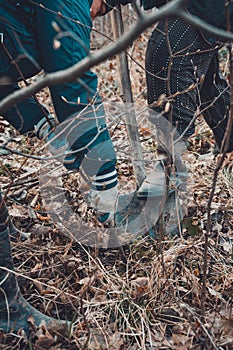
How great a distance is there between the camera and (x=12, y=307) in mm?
2010

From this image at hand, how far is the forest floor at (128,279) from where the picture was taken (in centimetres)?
202

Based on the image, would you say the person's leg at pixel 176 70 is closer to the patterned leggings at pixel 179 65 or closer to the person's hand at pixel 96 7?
the patterned leggings at pixel 179 65

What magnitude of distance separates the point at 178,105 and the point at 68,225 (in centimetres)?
91

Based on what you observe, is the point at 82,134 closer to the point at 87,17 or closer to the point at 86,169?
the point at 86,169

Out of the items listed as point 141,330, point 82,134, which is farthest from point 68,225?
point 141,330

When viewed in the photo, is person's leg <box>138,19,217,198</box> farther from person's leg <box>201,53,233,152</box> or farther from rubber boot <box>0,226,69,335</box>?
rubber boot <box>0,226,69,335</box>

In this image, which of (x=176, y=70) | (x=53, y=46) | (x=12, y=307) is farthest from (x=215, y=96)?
(x=12, y=307)

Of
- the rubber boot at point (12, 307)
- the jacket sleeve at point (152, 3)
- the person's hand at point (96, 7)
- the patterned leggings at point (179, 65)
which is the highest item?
the person's hand at point (96, 7)

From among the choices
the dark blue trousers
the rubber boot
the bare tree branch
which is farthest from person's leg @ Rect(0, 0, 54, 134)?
the bare tree branch

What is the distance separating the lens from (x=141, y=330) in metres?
2.09

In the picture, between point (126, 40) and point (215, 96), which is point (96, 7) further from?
point (126, 40)

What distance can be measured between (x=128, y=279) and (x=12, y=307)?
0.60m

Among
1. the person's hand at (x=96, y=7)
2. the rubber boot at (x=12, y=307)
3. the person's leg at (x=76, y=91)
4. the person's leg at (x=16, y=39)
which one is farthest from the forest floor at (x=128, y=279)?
the person's hand at (x=96, y=7)

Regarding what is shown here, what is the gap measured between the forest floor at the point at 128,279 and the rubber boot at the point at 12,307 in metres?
0.04
